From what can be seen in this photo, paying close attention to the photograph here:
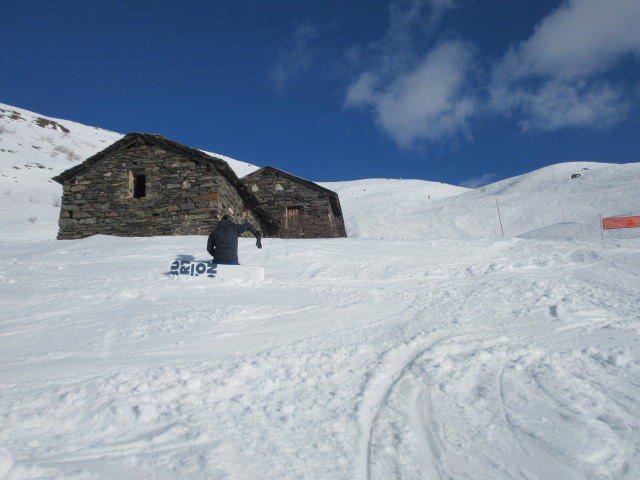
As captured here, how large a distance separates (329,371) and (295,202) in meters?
16.6

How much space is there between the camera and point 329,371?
291cm

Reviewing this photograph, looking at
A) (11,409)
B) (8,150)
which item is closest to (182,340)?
(11,409)

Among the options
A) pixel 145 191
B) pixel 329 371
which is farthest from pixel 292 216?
pixel 329 371

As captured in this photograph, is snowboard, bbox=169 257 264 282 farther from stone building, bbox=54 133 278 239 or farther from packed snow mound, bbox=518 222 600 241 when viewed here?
packed snow mound, bbox=518 222 600 241

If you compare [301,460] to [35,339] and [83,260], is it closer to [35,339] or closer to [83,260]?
[35,339]

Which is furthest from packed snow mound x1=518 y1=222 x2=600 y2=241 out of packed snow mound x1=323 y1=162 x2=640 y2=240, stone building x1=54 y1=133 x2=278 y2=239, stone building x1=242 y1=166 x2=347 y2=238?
stone building x1=54 y1=133 x2=278 y2=239

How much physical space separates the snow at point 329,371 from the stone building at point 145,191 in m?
5.58

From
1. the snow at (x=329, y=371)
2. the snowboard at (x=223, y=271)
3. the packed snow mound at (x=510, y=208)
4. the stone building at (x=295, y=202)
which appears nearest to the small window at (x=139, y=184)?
the stone building at (x=295, y=202)

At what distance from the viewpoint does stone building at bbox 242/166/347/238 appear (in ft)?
60.8

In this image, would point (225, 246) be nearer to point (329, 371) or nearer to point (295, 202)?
point (329, 371)

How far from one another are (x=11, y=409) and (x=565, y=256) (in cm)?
848

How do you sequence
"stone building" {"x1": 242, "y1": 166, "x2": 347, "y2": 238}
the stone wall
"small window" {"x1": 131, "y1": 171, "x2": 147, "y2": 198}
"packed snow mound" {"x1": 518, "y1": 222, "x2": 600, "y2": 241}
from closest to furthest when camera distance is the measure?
"packed snow mound" {"x1": 518, "y1": 222, "x2": 600, "y2": 241}
the stone wall
"small window" {"x1": 131, "y1": 171, "x2": 147, "y2": 198}
"stone building" {"x1": 242, "y1": 166, "x2": 347, "y2": 238}

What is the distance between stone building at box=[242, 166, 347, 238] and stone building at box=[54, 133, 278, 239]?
554 cm

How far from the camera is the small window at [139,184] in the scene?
13395 mm
